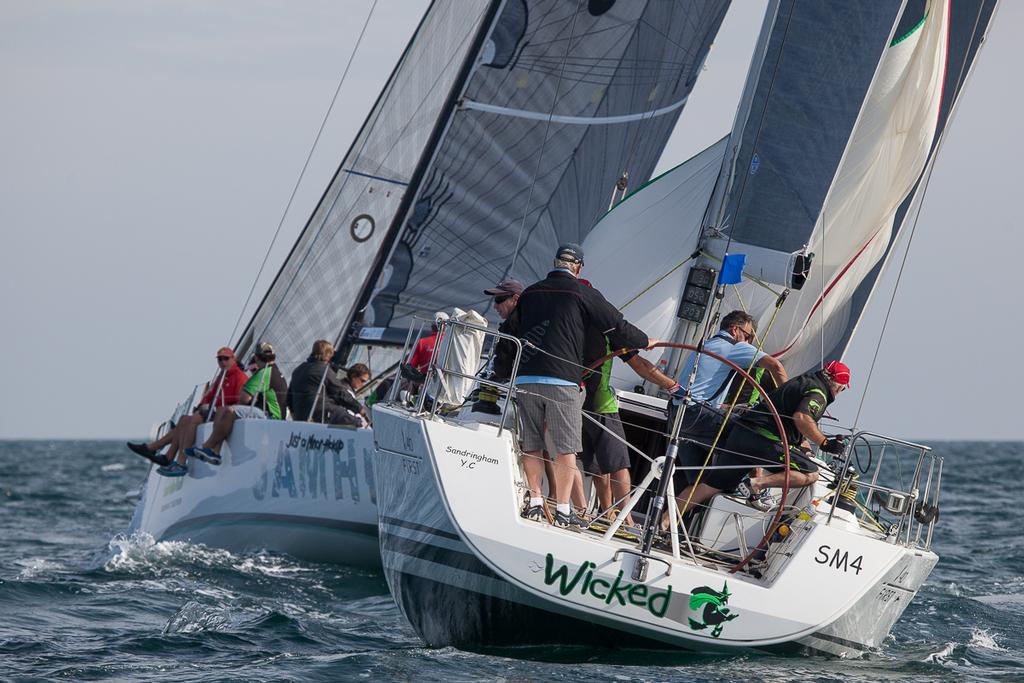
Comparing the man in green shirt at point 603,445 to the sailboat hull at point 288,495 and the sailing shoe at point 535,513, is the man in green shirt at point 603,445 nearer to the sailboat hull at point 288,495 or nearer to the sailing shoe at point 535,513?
the sailing shoe at point 535,513

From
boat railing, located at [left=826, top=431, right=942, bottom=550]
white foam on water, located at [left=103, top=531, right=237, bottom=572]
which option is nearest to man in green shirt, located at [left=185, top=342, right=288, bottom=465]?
white foam on water, located at [left=103, top=531, right=237, bottom=572]

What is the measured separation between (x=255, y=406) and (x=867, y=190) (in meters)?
5.02

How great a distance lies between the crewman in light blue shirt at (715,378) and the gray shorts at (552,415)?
0.81 metres

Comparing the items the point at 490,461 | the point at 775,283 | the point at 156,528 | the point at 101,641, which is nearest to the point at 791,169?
the point at 775,283

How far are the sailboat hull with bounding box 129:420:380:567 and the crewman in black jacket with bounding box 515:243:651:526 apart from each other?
385 centimetres

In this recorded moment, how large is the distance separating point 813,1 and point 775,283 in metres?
1.70

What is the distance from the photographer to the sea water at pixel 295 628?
5.44 meters

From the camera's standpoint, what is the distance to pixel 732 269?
7.57 metres

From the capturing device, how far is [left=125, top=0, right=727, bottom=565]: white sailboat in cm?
1167

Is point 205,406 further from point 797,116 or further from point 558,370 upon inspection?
point 558,370

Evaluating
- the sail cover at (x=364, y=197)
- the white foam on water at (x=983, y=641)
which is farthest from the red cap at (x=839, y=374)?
the sail cover at (x=364, y=197)

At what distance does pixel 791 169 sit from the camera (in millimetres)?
8523

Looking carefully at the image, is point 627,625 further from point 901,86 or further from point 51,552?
point 51,552

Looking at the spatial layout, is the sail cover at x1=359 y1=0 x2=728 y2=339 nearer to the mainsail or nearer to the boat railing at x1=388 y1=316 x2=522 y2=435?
the mainsail
